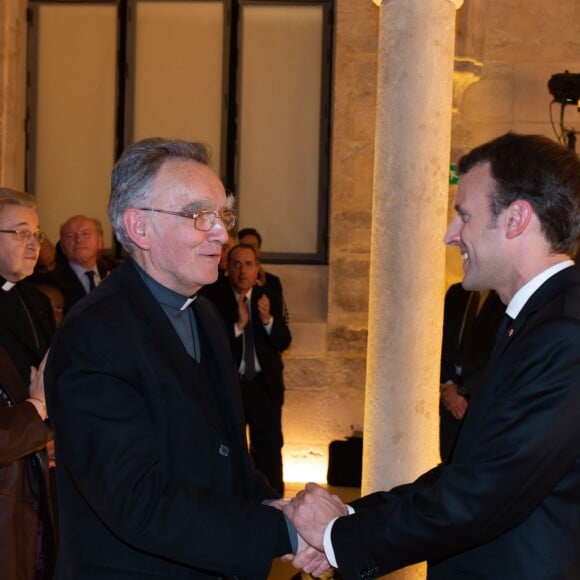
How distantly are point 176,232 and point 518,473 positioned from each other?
1028mm

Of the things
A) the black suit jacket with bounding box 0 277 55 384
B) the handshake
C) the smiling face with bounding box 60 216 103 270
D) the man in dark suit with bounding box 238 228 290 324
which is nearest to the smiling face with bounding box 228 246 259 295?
the man in dark suit with bounding box 238 228 290 324

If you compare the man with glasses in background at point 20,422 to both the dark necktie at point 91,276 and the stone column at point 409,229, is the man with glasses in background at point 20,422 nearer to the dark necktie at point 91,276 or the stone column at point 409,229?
the stone column at point 409,229

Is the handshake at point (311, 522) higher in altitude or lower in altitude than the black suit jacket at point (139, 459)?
lower

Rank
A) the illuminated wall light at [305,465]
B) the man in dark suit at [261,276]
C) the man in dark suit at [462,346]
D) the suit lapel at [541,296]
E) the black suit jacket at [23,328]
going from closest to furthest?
the suit lapel at [541,296] → the black suit jacket at [23,328] → the man in dark suit at [462,346] → the man in dark suit at [261,276] → the illuminated wall light at [305,465]

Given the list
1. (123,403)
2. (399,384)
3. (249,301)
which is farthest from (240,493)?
(249,301)

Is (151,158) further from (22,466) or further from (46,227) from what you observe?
(46,227)

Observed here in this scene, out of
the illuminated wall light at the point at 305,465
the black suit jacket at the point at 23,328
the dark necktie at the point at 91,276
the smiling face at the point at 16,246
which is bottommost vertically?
the illuminated wall light at the point at 305,465

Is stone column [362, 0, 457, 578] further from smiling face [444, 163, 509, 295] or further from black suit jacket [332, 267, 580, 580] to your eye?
black suit jacket [332, 267, 580, 580]

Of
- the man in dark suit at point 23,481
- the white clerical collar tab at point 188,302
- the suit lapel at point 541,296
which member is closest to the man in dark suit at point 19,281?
the man in dark suit at point 23,481

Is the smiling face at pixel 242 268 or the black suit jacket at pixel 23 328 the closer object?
the black suit jacket at pixel 23 328

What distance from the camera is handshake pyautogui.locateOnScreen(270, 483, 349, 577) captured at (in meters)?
2.71

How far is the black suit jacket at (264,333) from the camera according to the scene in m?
7.12

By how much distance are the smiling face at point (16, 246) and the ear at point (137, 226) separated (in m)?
1.66

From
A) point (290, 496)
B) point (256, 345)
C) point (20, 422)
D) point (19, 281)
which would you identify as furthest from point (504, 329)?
point (290, 496)
